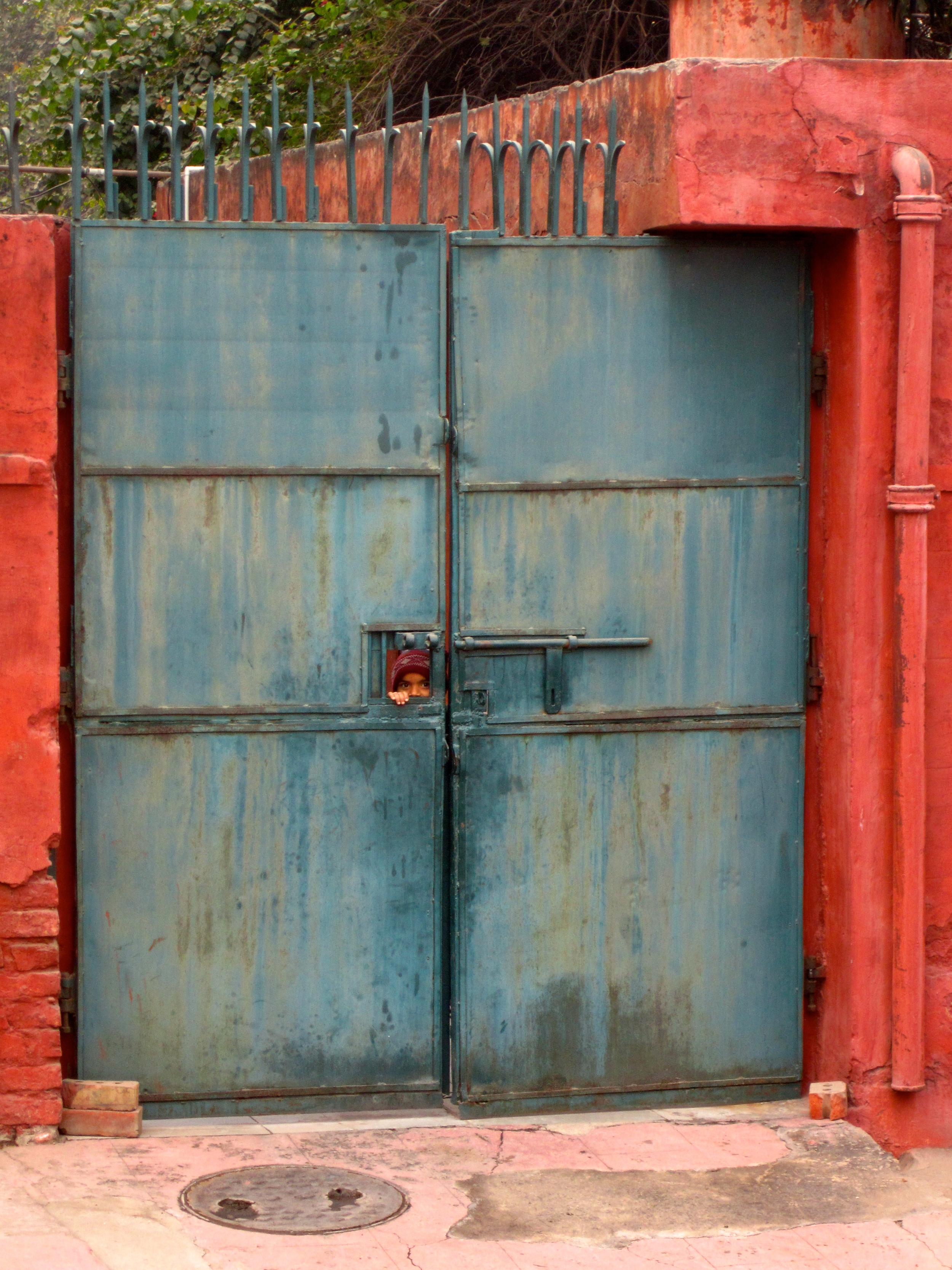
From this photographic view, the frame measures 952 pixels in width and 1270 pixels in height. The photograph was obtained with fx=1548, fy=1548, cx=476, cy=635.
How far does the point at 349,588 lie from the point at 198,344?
837 mm

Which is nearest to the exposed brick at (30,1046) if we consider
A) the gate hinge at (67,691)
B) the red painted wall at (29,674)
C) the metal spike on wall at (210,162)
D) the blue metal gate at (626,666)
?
the red painted wall at (29,674)

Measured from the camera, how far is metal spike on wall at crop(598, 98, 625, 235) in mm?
4641

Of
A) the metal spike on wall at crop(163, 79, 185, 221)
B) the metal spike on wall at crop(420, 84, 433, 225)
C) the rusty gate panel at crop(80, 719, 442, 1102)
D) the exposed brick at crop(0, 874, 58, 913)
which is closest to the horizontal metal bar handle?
the rusty gate panel at crop(80, 719, 442, 1102)

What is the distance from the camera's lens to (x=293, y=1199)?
13.6 feet

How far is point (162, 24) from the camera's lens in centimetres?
1103

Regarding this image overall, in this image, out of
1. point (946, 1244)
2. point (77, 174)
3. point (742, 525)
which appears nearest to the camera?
point (946, 1244)

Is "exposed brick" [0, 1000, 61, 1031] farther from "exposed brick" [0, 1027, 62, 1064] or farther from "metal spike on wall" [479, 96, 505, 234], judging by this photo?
"metal spike on wall" [479, 96, 505, 234]

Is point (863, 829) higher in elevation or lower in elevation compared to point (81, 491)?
lower

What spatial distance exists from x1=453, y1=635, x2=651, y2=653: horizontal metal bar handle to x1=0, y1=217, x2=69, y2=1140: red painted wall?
3.93 ft

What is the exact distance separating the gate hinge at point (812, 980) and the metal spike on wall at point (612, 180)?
91.8 inches

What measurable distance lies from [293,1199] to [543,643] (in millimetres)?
1725

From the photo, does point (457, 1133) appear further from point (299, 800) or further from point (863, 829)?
point (863, 829)

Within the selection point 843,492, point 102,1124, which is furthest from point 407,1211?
point 843,492

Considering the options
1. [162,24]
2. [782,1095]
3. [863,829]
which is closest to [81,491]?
[863,829]
